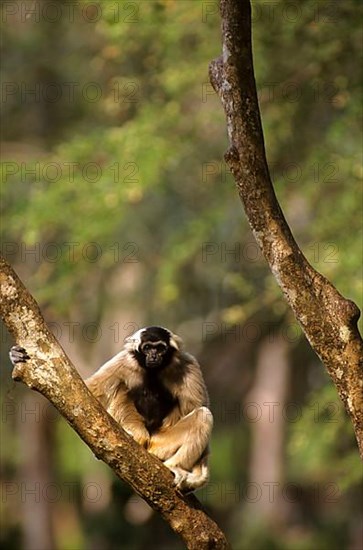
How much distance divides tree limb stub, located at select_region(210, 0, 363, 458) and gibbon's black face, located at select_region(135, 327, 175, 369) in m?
1.60

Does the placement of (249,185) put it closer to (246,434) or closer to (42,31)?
(42,31)

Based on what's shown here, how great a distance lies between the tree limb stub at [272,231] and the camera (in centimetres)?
683

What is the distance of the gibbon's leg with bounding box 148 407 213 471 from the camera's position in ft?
25.4

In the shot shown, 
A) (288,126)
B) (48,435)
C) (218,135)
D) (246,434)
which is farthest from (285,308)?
(246,434)

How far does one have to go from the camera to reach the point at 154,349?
827 centimetres

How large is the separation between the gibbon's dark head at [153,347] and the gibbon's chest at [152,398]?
0.12 metres

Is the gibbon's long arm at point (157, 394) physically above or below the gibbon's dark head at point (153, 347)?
below

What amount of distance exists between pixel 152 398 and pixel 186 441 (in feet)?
2.16

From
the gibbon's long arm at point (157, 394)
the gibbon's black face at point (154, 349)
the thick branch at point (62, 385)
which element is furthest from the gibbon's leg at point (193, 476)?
the gibbon's black face at point (154, 349)

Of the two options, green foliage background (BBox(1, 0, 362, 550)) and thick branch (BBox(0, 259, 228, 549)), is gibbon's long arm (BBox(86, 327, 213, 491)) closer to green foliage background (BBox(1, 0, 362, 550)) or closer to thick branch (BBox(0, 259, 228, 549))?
thick branch (BBox(0, 259, 228, 549))

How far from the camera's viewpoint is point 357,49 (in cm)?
1251

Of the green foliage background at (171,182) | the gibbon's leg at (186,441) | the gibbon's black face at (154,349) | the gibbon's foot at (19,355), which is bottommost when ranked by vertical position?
the gibbon's leg at (186,441)

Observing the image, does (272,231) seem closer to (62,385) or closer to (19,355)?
(62,385)

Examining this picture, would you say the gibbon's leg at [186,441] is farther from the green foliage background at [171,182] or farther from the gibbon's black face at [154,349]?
the green foliage background at [171,182]
